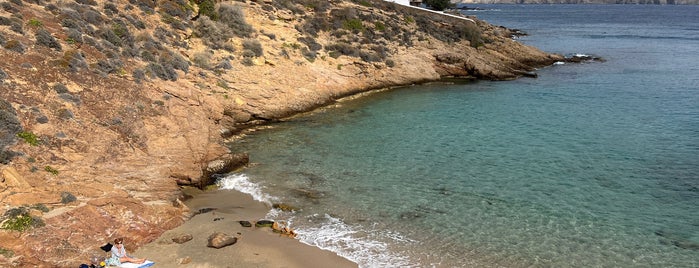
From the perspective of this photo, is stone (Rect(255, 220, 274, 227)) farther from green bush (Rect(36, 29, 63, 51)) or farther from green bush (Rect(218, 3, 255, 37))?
green bush (Rect(218, 3, 255, 37))

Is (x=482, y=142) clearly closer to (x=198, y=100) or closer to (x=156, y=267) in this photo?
(x=198, y=100)

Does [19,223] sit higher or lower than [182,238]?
higher

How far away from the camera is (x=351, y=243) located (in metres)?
15.2

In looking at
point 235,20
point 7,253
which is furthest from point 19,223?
point 235,20

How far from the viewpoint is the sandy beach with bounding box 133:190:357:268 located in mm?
13859

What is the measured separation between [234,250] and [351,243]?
11.8ft

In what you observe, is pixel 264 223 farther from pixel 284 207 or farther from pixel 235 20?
pixel 235 20

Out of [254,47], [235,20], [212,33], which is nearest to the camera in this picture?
[212,33]

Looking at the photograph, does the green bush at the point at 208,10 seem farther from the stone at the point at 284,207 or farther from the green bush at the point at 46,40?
the stone at the point at 284,207

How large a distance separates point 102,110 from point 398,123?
16.4m

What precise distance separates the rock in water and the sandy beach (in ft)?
0.40

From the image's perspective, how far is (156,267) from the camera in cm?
1334

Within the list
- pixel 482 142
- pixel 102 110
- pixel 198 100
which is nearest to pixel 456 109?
pixel 482 142

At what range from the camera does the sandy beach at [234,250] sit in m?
13.9
